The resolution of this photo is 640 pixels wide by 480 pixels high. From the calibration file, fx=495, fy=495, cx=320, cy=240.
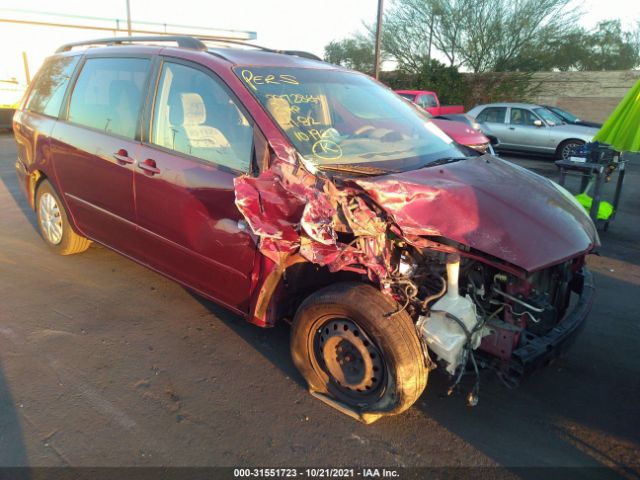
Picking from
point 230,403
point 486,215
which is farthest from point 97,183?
point 486,215

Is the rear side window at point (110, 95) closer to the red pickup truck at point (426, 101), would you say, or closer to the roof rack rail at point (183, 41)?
the roof rack rail at point (183, 41)

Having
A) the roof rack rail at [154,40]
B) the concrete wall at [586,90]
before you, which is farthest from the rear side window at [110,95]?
the concrete wall at [586,90]

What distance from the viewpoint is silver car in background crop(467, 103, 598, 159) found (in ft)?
41.3

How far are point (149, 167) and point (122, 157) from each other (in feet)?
1.24

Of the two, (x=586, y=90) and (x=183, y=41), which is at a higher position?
(x=586, y=90)

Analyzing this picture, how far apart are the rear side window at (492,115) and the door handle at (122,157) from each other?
1259cm

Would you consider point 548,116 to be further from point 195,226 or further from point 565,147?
point 195,226

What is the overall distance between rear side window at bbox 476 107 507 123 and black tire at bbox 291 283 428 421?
12.9 meters

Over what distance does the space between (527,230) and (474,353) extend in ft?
2.30

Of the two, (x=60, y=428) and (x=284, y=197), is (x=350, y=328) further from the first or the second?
(x=60, y=428)

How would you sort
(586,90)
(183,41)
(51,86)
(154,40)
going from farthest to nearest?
(586,90) → (51,86) → (154,40) → (183,41)

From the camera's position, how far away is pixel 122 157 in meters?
3.64

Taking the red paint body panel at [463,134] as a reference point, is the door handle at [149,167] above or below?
below

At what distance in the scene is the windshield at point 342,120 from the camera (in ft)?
9.91
